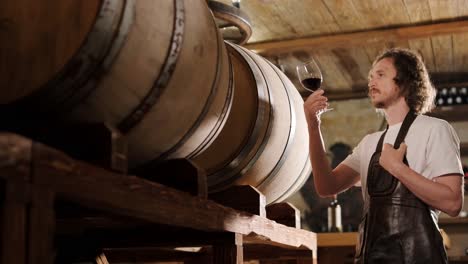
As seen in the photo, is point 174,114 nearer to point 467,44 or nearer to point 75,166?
point 75,166

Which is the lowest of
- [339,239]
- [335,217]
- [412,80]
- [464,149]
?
[339,239]

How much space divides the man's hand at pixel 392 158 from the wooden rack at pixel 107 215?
1.61ft

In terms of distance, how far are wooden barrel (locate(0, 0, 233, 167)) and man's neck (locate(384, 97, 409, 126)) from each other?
1.14m

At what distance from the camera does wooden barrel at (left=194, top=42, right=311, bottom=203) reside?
7.78 feet

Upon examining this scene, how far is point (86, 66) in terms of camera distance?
1438 mm

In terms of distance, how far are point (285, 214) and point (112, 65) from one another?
64.8 inches

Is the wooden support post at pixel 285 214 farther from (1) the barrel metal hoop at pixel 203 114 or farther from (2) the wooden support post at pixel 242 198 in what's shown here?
(1) the barrel metal hoop at pixel 203 114

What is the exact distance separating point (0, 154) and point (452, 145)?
186 centimetres

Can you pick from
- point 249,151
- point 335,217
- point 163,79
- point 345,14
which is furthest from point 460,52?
point 163,79

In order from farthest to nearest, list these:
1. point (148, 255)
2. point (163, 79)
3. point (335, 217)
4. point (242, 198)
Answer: point (335, 217), point (148, 255), point (242, 198), point (163, 79)

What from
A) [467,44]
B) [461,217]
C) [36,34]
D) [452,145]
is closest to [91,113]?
[36,34]

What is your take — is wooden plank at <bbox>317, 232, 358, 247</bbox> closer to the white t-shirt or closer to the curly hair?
the curly hair

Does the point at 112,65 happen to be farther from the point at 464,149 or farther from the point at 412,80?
the point at 464,149

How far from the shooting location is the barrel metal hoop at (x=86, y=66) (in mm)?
1425
